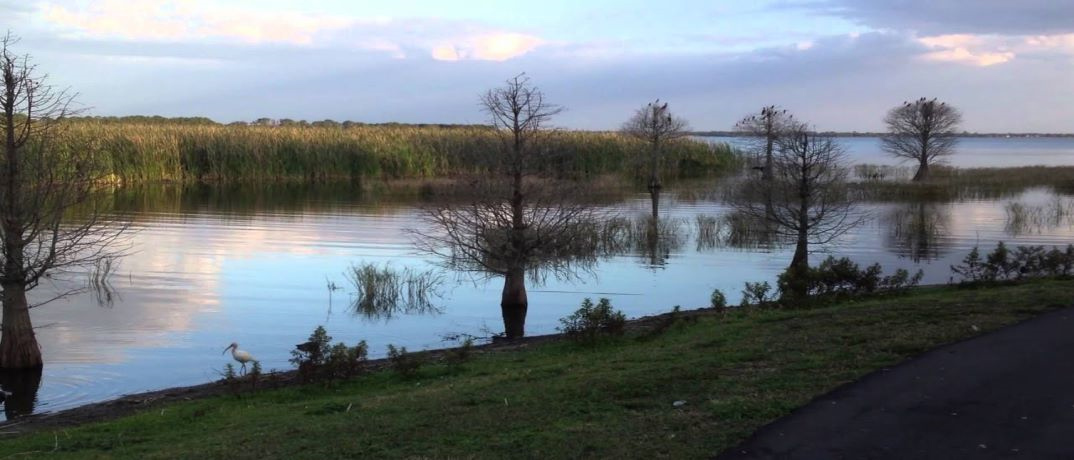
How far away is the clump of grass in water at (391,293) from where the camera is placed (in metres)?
20.4

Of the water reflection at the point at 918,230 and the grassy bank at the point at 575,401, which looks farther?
the water reflection at the point at 918,230

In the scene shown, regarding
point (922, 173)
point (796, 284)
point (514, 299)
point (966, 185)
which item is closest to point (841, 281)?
point (796, 284)

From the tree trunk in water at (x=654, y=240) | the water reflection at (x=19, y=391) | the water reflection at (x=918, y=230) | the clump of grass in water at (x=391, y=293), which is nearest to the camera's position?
the water reflection at (x=19, y=391)

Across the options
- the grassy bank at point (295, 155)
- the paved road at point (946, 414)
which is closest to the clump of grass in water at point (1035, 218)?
the grassy bank at point (295, 155)

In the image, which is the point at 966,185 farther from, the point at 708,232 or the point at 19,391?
the point at 19,391

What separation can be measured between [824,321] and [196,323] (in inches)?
443

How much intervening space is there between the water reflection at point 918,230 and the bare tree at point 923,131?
591 inches

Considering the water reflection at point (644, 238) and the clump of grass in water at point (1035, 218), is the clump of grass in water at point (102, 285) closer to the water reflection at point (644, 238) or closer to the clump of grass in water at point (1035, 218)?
the water reflection at point (644, 238)

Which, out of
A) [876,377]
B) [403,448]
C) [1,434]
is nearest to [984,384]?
[876,377]

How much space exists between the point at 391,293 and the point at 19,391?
29.1ft

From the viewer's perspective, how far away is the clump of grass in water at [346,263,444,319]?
2036 centimetres

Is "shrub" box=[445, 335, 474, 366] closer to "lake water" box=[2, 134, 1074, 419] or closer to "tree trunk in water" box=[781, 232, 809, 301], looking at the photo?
"lake water" box=[2, 134, 1074, 419]

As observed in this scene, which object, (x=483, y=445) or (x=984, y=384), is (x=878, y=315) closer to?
(x=984, y=384)

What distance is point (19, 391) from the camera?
43.7ft
